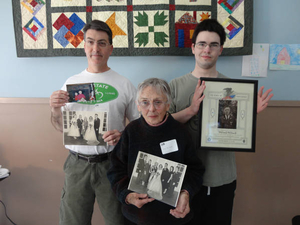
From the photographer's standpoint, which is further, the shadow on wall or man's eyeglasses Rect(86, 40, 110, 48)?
the shadow on wall

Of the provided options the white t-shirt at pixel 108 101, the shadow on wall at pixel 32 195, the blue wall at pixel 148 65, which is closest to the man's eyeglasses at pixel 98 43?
the white t-shirt at pixel 108 101

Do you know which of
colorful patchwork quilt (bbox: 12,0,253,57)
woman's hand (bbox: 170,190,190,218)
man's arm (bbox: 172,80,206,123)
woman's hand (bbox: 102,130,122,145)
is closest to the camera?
woman's hand (bbox: 170,190,190,218)

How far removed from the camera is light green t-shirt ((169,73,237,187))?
1.17 metres

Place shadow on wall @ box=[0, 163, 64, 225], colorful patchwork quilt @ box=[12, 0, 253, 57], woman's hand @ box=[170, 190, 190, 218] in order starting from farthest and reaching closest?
1. shadow on wall @ box=[0, 163, 64, 225]
2. colorful patchwork quilt @ box=[12, 0, 253, 57]
3. woman's hand @ box=[170, 190, 190, 218]

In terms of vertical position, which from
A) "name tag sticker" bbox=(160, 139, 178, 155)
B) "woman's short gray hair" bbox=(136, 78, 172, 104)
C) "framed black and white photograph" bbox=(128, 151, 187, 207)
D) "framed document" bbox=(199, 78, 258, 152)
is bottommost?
"framed black and white photograph" bbox=(128, 151, 187, 207)

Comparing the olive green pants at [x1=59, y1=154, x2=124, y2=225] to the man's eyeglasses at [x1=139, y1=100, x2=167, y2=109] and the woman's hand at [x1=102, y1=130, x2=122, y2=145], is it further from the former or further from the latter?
the man's eyeglasses at [x1=139, y1=100, x2=167, y2=109]

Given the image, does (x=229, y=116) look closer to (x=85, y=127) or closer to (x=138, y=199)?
(x=138, y=199)

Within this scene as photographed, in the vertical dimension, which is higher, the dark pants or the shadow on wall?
the dark pants

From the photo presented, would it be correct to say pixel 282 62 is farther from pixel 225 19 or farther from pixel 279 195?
pixel 279 195

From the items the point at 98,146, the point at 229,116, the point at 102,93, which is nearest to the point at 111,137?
the point at 98,146

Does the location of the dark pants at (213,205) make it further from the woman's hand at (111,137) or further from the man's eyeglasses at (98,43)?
the man's eyeglasses at (98,43)

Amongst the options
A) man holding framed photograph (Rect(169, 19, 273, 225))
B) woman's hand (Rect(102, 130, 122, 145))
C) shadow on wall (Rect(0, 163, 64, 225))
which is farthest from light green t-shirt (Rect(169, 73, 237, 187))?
shadow on wall (Rect(0, 163, 64, 225))

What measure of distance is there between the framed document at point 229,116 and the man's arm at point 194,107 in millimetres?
37

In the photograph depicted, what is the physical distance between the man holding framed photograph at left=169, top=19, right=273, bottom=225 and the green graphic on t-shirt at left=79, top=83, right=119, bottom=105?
382mm
